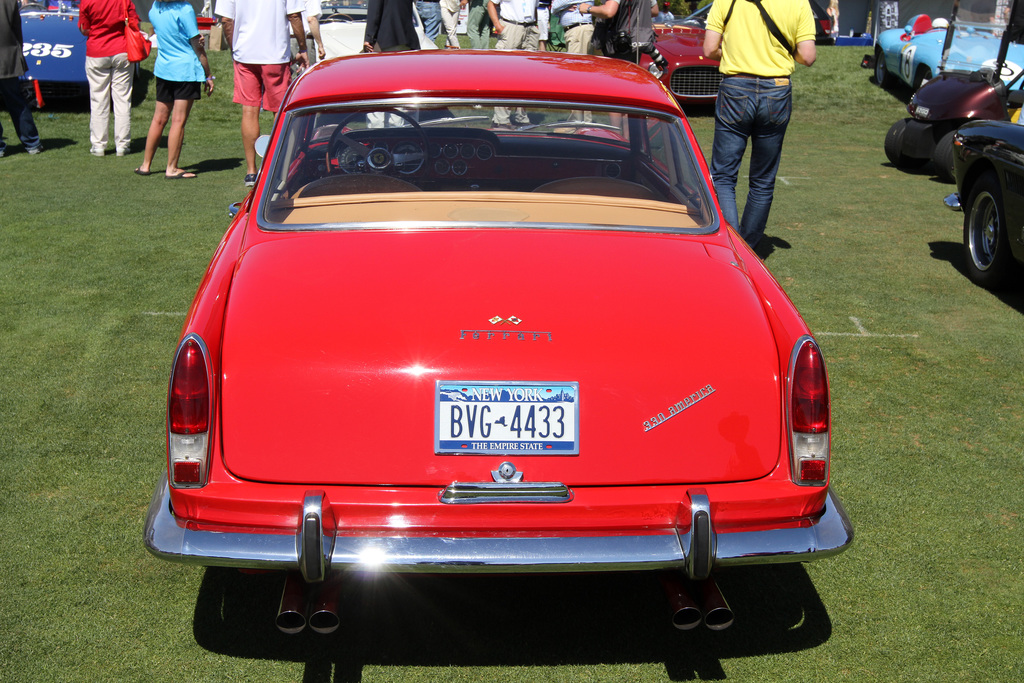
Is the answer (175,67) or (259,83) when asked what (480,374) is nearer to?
(259,83)

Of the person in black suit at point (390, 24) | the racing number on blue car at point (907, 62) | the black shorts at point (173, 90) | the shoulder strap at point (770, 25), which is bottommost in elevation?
the racing number on blue car at point (907, 62)

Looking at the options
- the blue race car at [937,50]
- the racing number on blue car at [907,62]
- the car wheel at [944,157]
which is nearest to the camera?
the car wheel at [944,157]

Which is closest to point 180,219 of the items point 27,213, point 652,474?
point 27,213

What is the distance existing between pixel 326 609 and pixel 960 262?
6166 mm

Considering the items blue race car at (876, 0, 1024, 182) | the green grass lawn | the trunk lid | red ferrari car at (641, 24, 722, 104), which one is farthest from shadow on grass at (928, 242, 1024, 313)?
red ferrari car at (641, 24, 722, 104)

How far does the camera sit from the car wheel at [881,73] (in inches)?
625

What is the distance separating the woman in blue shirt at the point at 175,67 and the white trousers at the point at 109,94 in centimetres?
112

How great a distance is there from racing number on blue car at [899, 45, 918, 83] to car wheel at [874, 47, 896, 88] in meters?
1.46

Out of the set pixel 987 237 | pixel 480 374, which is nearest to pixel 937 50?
pixel 987 237

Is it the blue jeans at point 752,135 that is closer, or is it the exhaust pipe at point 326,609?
the exhaust pipe at point 326,609

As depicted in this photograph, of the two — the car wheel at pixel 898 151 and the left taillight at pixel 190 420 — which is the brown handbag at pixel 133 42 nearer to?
the car wheel at pixel 898 151

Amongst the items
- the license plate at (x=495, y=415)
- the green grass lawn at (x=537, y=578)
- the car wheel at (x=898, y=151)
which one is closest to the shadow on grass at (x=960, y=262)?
the green grass lawn at (x=537, y=578)

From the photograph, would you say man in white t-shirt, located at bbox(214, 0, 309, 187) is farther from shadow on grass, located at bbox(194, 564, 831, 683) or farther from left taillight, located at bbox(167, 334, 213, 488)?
left taillight, located at bbox(167, 334, 213, 488)

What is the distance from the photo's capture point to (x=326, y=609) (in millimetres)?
2549
